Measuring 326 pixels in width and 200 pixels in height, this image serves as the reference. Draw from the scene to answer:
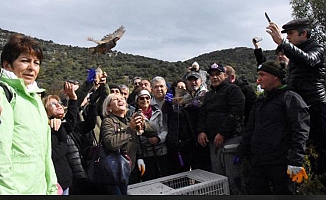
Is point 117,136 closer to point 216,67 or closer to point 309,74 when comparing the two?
point 216,67

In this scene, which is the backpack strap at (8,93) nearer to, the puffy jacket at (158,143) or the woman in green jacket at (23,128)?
the woman in green jacket at (23,128)

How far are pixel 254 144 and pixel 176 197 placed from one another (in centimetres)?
67

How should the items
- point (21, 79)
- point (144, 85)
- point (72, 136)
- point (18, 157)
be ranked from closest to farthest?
1. point (18, 157)
2. point (21, 79)
3. point (72, 136)
4. point (144, 85)

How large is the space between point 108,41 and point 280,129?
4.48 feet

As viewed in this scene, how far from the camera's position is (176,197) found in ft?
8.08

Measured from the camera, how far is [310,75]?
103 inches

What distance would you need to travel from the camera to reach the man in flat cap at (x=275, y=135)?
242 centimetres

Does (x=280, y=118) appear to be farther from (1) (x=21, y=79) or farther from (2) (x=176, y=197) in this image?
(1) (x=21, y=79)

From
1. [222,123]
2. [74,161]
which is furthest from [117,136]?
[222,123]

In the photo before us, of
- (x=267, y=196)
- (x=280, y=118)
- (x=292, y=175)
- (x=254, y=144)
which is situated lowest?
(x=267, y=196)

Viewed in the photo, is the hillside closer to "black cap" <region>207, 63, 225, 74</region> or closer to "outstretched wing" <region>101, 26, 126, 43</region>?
"black cap" <region>207, 63, 225, 74</region>

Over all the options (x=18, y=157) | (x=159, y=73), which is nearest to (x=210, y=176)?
(x=159, y=73)

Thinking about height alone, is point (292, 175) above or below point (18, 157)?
below

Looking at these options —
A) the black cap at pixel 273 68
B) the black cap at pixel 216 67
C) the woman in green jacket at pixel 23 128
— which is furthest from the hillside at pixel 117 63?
the woman in green jacket at pixel 23 128
